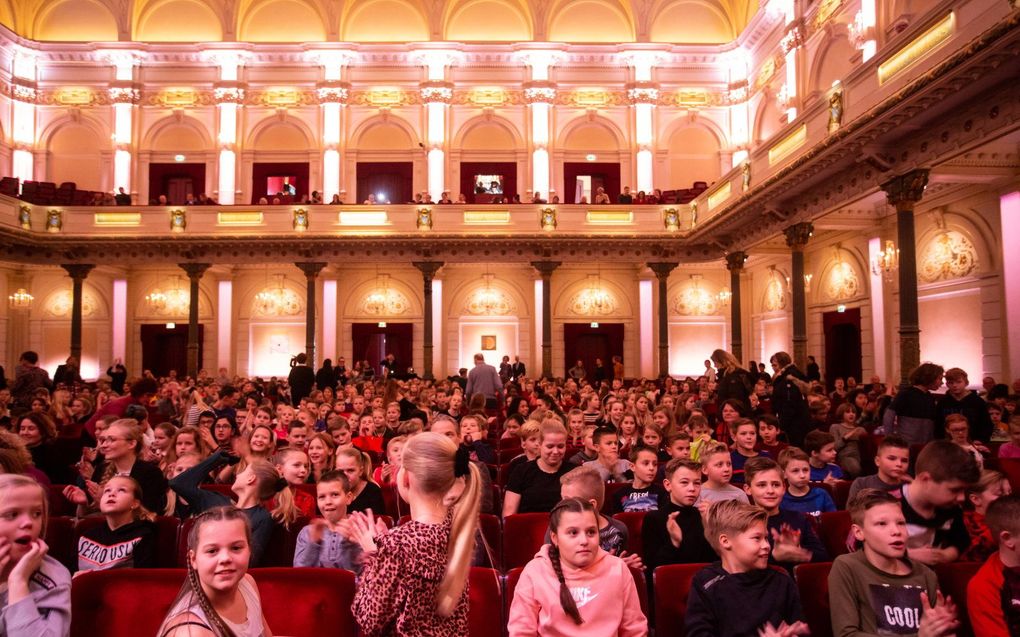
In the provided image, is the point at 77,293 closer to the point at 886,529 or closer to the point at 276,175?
the point at 276,175

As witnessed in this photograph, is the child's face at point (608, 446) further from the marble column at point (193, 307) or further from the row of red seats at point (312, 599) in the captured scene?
the marble column at point (193, 307)

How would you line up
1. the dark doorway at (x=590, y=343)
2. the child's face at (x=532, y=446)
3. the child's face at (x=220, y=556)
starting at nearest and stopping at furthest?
the child's face at (x=220, y=556), the child's face at (x=532, y=446), the dark doorway at (x=590, y=343)

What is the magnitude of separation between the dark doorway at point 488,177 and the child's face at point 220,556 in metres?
24.1

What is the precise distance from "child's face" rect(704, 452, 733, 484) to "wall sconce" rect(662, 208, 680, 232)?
16951 millimetres

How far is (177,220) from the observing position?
2122 centimetres

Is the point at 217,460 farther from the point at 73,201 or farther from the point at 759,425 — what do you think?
the point at 73,201

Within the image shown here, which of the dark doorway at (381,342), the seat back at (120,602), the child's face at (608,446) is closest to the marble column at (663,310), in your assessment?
the dark doorway at (381,342)

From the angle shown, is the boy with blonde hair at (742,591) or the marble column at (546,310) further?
the marble column at (546,310)

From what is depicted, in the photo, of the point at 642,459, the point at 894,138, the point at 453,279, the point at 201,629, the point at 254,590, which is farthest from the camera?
the point at 453,279

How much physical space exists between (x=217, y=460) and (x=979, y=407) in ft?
24.2

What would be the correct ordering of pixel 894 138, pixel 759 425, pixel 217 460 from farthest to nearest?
pixel 894 138 < pixel 759 425 < pixel 217 460

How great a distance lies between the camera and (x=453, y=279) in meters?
25.5

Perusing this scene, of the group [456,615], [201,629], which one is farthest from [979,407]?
[201,629]

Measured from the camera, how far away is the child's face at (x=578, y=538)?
3.04 metres
